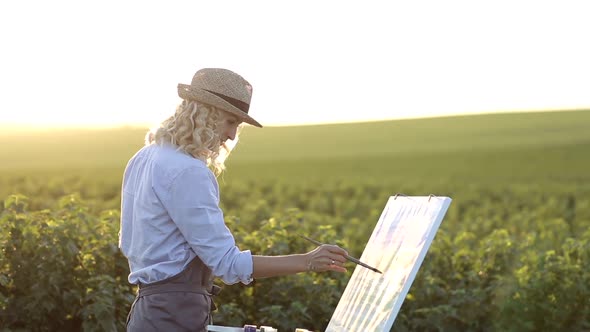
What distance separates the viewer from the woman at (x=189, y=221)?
413 cm

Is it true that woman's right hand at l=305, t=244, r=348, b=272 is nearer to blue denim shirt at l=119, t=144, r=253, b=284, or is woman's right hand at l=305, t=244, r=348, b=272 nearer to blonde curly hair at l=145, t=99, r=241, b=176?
blue denim shirt at l=119, t=144, r=253, b=284

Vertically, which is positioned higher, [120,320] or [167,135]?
[167,135]

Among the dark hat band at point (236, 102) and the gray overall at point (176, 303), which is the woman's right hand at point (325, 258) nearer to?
the gray overall at point (176, 303)

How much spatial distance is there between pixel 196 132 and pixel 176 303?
692 millimetres

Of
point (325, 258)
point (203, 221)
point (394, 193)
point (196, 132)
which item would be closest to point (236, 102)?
point (196, 132)

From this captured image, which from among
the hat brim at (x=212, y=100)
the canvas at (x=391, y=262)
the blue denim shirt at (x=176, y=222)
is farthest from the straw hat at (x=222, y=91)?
the canvas at (x=391, y=262)

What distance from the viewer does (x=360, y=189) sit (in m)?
33.3

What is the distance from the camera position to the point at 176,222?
4152 millimetres

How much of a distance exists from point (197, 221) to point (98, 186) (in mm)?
28050

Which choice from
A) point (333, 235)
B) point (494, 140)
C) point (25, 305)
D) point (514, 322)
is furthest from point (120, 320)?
point (494, 140)

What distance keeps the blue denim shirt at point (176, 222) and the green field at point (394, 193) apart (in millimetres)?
691

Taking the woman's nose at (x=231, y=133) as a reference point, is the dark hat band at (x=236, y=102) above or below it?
above

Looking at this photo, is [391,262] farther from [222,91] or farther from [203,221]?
[222,91]

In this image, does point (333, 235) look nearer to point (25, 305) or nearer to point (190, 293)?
point (25, 305)
